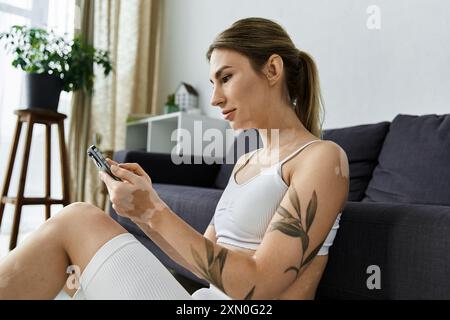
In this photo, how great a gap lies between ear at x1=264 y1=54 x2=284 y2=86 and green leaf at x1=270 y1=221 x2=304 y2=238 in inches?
12.7

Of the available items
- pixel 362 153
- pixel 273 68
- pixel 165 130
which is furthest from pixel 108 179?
pixel 165 130

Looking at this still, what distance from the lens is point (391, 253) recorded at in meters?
0.76

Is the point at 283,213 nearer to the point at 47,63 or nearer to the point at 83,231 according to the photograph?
the point at 83,231

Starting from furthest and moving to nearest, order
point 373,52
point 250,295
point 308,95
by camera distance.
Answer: point 373,52 < point 308,95 < point 250,295

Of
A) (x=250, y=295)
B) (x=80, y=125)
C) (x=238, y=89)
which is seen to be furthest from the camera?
(x=80, y=125)

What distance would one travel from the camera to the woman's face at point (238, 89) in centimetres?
82

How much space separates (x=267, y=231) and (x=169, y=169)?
1.43m

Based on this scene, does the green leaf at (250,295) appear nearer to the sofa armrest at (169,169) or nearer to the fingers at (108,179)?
the fingers at (108,179)

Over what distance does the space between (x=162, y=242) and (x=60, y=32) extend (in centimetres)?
234

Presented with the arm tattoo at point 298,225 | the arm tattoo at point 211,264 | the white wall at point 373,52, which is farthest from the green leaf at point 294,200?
the white wall at point 373,52

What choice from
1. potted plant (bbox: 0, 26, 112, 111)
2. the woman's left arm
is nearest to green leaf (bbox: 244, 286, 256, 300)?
the woman's left arm

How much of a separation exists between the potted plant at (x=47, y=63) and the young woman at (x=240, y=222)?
151 cm

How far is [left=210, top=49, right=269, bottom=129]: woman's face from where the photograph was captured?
82 centimetres

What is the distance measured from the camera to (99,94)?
113 inches
